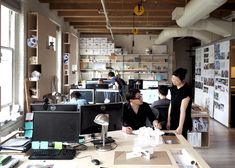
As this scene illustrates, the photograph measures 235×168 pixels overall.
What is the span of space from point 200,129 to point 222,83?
10.1 ft

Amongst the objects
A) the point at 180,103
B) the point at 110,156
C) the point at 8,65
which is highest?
the point at 8,65

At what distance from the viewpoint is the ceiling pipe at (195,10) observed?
5.13 m

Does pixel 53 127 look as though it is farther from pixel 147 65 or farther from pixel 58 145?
pixel 147 65

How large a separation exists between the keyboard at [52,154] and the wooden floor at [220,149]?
311 cm

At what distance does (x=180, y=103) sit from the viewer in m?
4.17

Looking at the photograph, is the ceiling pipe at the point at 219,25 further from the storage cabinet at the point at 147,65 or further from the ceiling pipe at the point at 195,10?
the storage cabinet at the point at 147,65

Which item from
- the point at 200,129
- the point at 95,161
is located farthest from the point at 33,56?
the point at 95,161

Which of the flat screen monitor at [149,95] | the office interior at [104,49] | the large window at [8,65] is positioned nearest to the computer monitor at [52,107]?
the office interior at [104,49]

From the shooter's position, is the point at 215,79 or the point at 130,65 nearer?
the point at 215,79

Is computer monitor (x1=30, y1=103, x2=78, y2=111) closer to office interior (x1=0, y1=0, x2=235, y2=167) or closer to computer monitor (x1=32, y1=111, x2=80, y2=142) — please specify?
computer monitor (x1=32, y1=111, x2=80, y2=142)

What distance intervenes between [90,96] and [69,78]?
3610 millimetres

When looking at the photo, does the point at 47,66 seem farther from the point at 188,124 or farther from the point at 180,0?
the point at 188,124

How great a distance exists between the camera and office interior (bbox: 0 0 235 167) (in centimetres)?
539

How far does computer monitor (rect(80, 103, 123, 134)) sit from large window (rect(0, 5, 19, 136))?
2.33m
